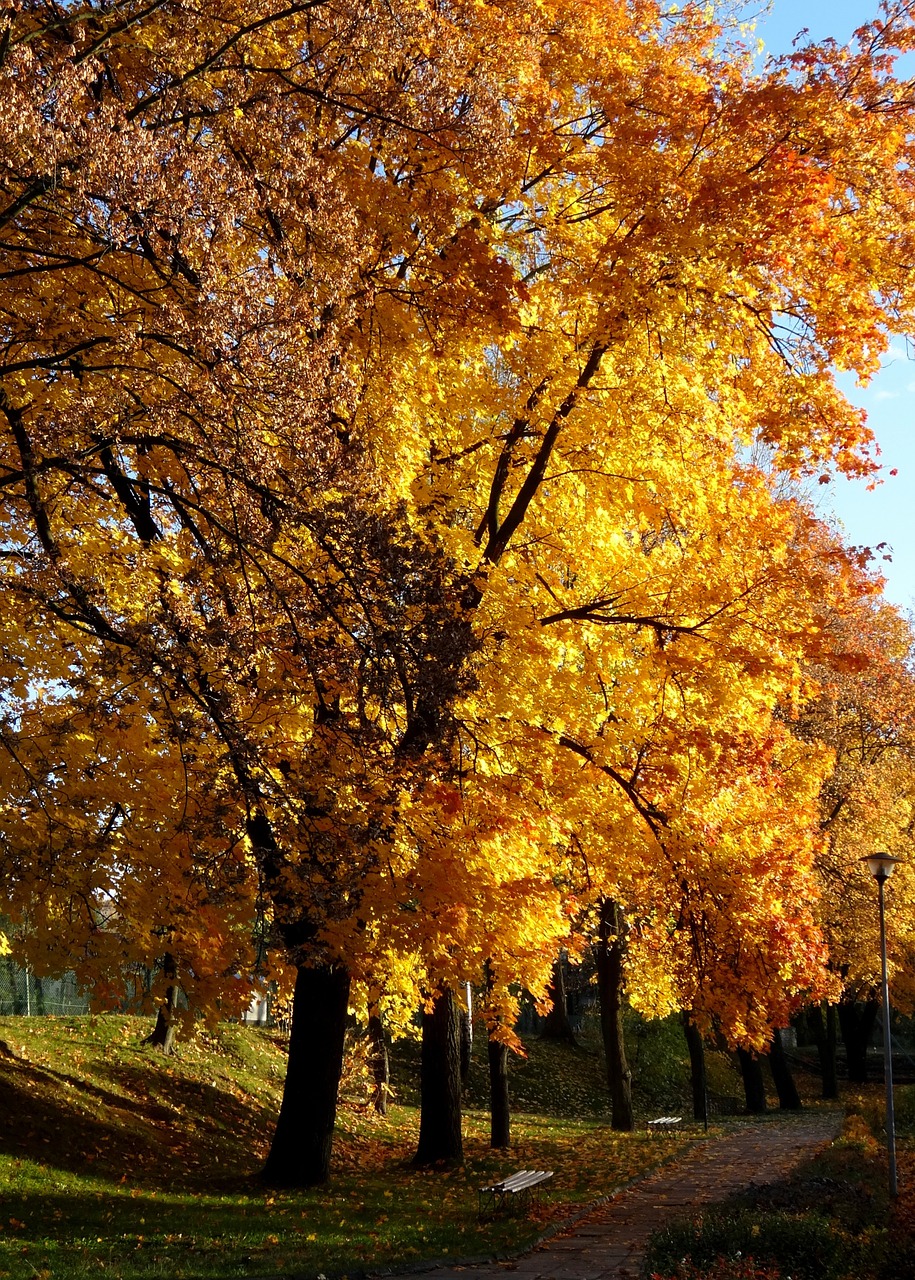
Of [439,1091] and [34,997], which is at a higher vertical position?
[439,1091]

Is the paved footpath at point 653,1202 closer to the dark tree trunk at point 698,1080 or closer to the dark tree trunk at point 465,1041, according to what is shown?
the dark tree trunk at point 698,1080

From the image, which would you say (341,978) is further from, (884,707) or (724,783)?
(884,707)

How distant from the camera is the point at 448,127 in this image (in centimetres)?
823

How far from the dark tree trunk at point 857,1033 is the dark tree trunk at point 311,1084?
3107cm

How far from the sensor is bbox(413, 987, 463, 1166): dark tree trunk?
1481 centimetres

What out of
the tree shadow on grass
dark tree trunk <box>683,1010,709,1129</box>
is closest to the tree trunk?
dark tree trunk <box>683,1010,709,1129</box>

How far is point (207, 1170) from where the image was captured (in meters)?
13.4

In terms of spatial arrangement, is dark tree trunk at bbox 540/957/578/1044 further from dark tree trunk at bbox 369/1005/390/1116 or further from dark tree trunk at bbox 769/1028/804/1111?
dark tree trunk at bbox 369/1005/390/1116

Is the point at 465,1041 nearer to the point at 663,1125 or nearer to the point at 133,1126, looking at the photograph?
the point at 663,1125

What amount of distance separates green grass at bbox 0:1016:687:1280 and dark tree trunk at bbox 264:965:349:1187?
0.34m

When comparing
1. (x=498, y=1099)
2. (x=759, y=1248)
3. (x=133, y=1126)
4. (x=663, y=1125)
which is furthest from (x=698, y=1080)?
(x=759, y=1248)

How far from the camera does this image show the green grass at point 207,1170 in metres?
8.37

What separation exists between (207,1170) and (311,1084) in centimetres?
261

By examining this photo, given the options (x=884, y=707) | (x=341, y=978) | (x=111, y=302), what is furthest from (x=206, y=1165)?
(x=884, y=707)
